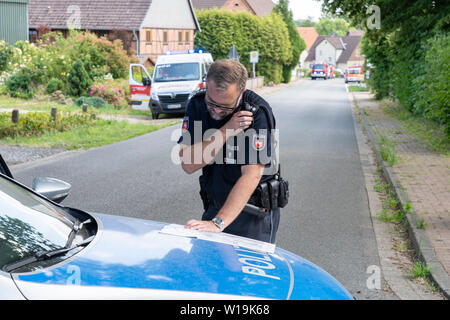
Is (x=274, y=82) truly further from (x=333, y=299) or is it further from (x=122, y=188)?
(x=333, y=299)

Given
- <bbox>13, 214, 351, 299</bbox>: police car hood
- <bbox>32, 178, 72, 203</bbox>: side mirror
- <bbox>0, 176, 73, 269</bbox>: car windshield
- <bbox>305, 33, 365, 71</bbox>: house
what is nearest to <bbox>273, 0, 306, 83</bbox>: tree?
<bbox>32, 178, 72, 203</bbox>: side mirror

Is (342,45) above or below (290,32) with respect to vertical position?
above

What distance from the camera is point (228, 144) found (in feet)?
10.7

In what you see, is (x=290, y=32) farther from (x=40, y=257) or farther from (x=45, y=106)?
(x=40, y=257)

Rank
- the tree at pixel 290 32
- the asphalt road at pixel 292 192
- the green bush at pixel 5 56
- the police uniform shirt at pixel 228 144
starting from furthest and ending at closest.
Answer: the tree at pixel 290 32, the green bush at pixel 5 56, the asphalt road at pixel 292 192, the police uniform shirt at pixel 228 144

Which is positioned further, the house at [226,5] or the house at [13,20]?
the house at [226,5]

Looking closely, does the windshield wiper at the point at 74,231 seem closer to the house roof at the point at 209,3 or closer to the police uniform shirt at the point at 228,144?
the police uniform shirt at the point at 228,144

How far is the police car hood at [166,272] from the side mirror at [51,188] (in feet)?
1.87

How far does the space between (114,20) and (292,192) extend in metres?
38.4

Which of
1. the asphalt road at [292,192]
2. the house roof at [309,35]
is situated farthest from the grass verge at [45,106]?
the house roof at [309,35]

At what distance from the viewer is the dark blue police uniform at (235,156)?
317 centimetres

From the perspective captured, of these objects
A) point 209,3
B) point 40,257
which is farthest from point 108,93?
point 209,3

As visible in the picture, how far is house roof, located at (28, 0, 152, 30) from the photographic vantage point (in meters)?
44.7

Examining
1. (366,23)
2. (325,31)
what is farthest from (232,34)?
(325,31)
